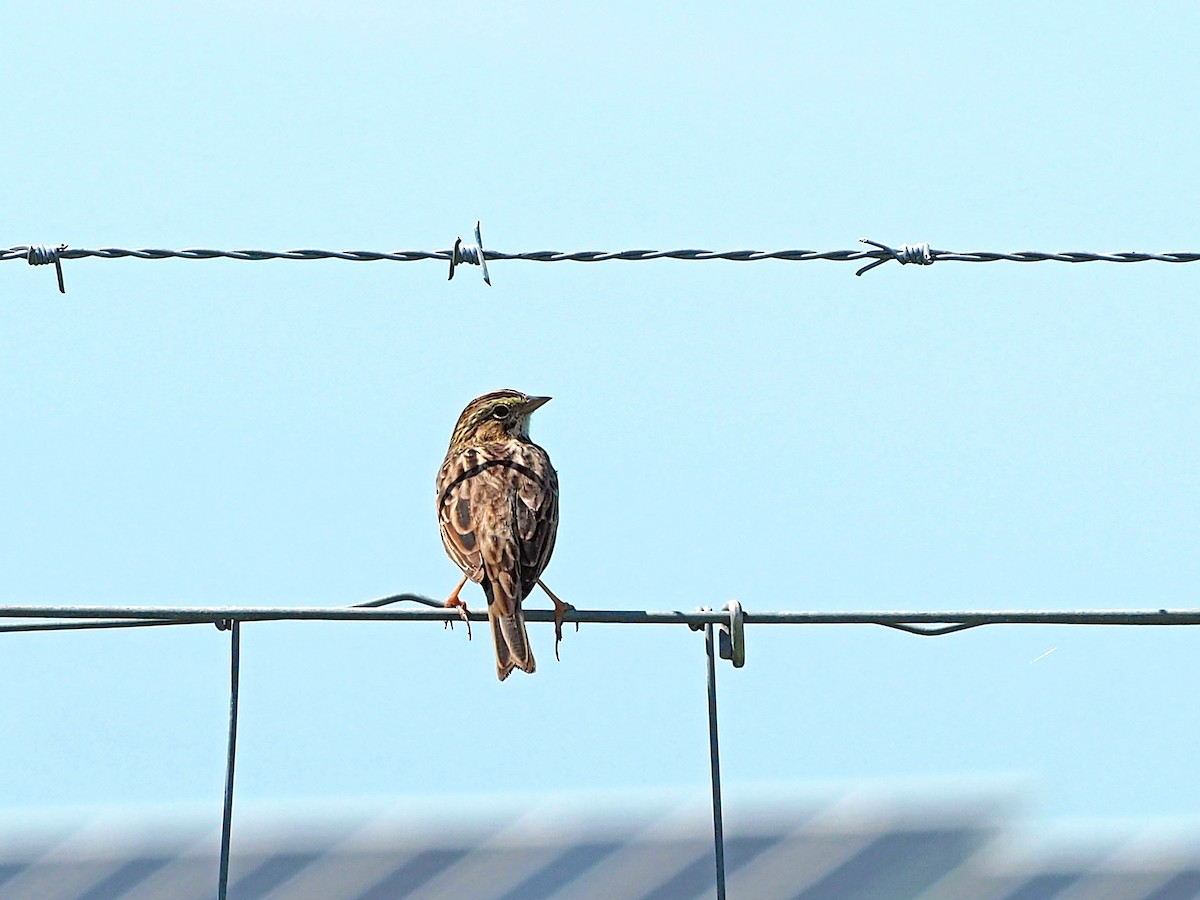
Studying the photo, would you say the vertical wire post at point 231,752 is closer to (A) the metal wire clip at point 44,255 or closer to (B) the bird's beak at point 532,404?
(A) the metal wire clip at point 44,255

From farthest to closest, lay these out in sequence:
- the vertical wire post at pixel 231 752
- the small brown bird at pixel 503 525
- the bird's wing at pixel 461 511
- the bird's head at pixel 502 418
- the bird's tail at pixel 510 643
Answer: the bird's head at pixel 502 418
the bird's wing at pixel 461 511
the small brown bird at pixel 503 525
the bird's tail at pixel 510 643
the vertical wire post at pixel 231 752

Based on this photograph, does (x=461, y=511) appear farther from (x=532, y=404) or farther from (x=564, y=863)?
(x=564, y=863)

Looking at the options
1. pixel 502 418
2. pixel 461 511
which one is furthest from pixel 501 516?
pixel 502 418

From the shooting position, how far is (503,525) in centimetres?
1088

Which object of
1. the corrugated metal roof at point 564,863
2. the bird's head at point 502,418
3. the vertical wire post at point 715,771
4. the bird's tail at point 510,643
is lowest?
the vertical wire post at point 715,771

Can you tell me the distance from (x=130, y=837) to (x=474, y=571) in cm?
4210

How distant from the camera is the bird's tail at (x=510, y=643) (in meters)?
9.98

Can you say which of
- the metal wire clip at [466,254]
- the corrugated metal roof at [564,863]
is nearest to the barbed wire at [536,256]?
the metal wire clip at [466,254]

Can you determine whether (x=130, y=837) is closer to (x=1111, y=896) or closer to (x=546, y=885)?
(x=546, y=885)

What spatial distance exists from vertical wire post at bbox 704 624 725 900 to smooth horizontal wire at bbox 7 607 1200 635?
0.50ft

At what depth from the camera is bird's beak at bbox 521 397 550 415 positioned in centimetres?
1301

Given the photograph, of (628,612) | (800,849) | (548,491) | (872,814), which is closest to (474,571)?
(548,491)

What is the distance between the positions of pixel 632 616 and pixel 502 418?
4703 mm

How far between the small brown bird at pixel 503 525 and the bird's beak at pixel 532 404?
339 mm
